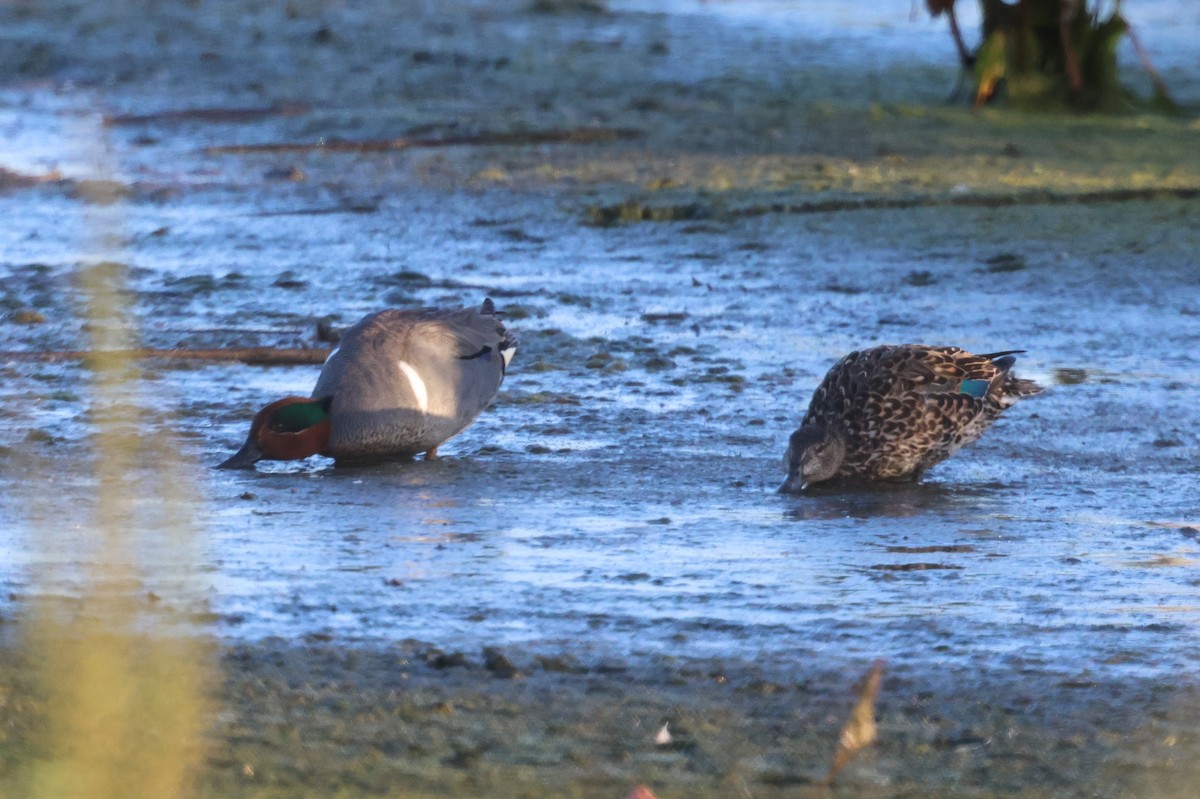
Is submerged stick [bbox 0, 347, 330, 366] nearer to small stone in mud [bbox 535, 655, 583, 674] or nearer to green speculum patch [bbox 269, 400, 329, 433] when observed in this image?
green speculum patch [bbox 269, 400, 329, 433]

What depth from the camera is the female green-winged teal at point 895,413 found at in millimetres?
5809

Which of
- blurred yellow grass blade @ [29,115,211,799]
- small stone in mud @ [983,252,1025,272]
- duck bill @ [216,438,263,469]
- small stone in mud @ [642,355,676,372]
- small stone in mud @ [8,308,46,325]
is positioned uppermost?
blurred yellow grass blade @ [29,115,211,799]

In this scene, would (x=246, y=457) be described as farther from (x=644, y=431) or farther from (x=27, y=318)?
(x=27, y=318)

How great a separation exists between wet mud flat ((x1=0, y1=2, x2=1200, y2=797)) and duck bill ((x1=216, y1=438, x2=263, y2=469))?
0.05 meters

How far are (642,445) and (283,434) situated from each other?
3.66 ft

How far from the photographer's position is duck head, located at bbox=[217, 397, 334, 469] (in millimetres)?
5781

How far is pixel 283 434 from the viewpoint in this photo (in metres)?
5.78

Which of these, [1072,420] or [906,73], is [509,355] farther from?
[906,73]

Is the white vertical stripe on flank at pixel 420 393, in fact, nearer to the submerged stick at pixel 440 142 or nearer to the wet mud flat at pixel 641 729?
the wet mud flat at pixel 641 729

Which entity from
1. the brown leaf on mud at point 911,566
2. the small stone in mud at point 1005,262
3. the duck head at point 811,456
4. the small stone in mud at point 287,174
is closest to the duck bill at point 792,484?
the duck head at point 811,456

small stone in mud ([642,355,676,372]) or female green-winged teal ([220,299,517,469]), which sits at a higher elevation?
female green-winged teal ([220,299,517,469])

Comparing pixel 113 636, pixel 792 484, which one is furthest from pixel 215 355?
pixel 113 636

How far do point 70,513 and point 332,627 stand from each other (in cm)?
120

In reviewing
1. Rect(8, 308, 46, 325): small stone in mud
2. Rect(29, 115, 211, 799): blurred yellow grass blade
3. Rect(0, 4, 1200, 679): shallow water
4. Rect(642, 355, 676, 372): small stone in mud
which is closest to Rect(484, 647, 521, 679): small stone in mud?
Rect(0, 4, 1200, 679): shallow water
